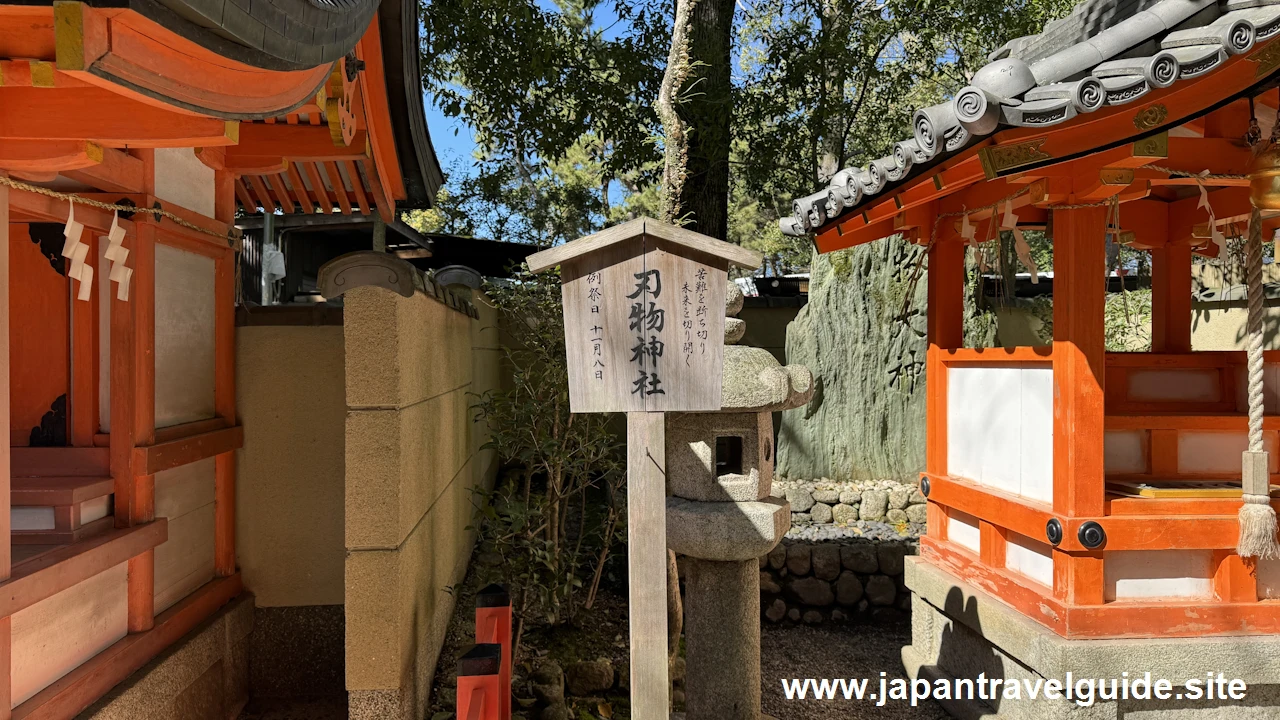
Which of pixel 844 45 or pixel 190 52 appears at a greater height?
pixel 844 45

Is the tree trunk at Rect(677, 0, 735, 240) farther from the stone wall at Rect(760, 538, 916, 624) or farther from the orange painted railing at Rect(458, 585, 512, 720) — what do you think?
the orange painted railing at Rect(458, 585, 512, 720)

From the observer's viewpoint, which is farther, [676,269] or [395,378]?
[395,378]

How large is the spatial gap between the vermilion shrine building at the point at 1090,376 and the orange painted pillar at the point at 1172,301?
1 cm

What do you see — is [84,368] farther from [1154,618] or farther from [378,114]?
[1154,618]

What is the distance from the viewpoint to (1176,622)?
4.15 m

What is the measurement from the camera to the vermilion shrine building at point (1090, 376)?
3.33 metres

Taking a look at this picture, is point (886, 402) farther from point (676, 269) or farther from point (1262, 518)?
point (676, 269)

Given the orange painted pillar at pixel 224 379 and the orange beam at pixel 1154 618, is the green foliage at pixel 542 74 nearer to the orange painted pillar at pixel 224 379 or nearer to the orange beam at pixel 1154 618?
the orange painted pillar at pixel 224 379

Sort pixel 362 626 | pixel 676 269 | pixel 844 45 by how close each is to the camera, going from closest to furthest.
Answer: pixel 676 269
pixel 362 626
pixel 844 45

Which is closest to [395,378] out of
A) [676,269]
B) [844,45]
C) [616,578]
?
[676,269]

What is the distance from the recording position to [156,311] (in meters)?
3.69

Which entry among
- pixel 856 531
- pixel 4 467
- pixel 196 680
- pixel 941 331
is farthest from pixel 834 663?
pixel 4 467

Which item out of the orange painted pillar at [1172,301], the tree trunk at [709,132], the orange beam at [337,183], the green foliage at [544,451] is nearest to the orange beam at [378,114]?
the orange beam at [337,183]

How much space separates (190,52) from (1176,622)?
5080 millimetres
